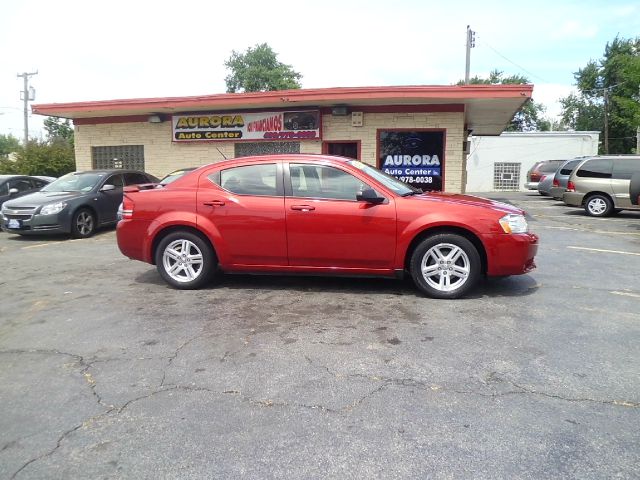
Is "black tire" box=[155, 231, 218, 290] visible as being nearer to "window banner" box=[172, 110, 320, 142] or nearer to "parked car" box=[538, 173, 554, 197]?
"window banner" box=[172, 110, 320, 142]

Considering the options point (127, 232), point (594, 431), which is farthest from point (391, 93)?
point (594, 431)

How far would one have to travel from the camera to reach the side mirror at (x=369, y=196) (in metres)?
5.42

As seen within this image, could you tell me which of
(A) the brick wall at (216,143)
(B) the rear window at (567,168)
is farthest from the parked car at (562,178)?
(A) the brick wall at (216,143)

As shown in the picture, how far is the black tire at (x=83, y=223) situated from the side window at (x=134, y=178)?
1.42 meters

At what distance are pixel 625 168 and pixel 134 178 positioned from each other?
1317 centimetres

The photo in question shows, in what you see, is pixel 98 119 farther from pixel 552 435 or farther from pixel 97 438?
pixel 552 435

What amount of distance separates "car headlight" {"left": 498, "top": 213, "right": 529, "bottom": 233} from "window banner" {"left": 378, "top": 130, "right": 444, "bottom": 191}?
7.93 meters

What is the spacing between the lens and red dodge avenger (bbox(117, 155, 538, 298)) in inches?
213

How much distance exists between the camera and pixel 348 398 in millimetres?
3244

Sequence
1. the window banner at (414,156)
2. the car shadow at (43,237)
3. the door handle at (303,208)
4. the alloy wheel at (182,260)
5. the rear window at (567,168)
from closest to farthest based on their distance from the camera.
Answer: the door handle at (303,208) → the alloy wheel at (182,260) → the car shadow at (43,237) → the window banner at (414,156) → the rear window at (567,168)

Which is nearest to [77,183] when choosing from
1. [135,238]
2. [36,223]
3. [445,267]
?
[36,223]

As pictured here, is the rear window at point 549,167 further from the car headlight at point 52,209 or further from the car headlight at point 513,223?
the car headlight at point 52,209

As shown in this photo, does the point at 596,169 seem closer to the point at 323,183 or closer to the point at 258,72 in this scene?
the point at 323,183

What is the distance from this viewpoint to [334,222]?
18.1 feet
